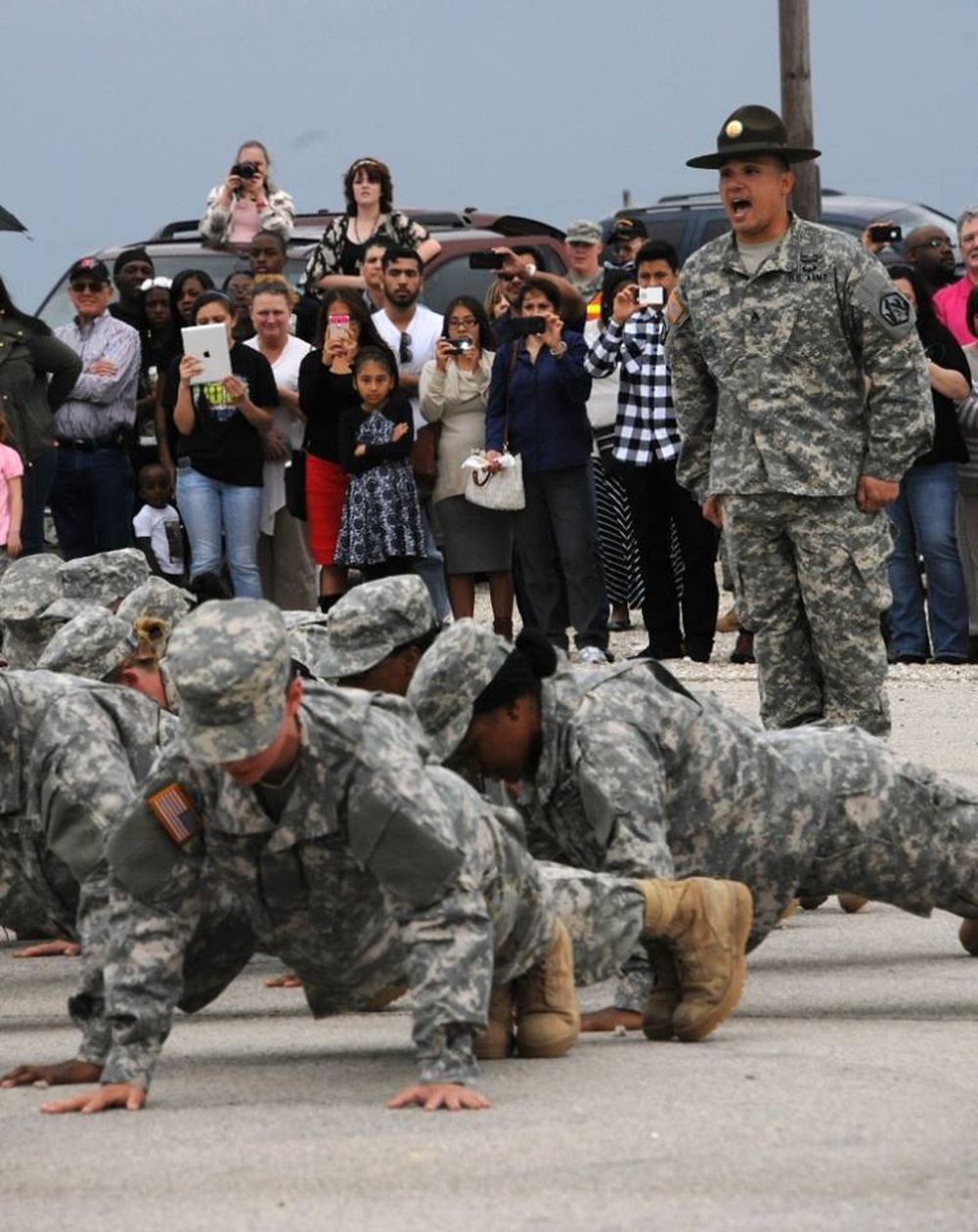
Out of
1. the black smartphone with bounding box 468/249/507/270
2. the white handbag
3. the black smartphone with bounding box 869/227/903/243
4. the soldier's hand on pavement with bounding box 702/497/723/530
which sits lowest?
the soldier's hand on pavement with bounding box 702/497/723/530

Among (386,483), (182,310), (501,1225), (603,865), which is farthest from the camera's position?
(182,310)

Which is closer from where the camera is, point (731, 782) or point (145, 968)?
point (145, 968)

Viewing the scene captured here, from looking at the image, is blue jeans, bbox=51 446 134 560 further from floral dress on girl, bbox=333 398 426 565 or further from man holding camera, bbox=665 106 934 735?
man holding camera, bbox=665 106 934 735

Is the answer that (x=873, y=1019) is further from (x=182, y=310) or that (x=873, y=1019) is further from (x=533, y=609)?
(x=182, y=310)

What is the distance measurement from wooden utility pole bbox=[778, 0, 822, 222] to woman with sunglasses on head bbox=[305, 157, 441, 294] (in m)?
1.87

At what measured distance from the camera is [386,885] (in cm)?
476

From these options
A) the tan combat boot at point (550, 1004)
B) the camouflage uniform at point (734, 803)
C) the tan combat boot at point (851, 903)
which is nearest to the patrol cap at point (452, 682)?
the camouflage uniform at point (734, 803)

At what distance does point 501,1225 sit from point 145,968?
1.12 m

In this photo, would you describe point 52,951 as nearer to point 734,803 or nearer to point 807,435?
point 734,803

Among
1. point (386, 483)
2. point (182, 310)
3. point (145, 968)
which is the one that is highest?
point (182, 310)

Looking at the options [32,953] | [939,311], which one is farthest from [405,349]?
[32,953]

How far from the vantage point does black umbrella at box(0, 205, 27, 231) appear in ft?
41.1

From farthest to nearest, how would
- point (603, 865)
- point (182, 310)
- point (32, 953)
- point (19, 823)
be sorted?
1. point (182, 310)
2. point (32, 953)
3. point (19, 823)
4. point (603, 865)

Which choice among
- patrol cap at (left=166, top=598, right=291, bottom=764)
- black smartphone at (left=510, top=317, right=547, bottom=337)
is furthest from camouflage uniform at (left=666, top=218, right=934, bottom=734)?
black smartphone at (left=510, top=317, right=547, bottom=337)
